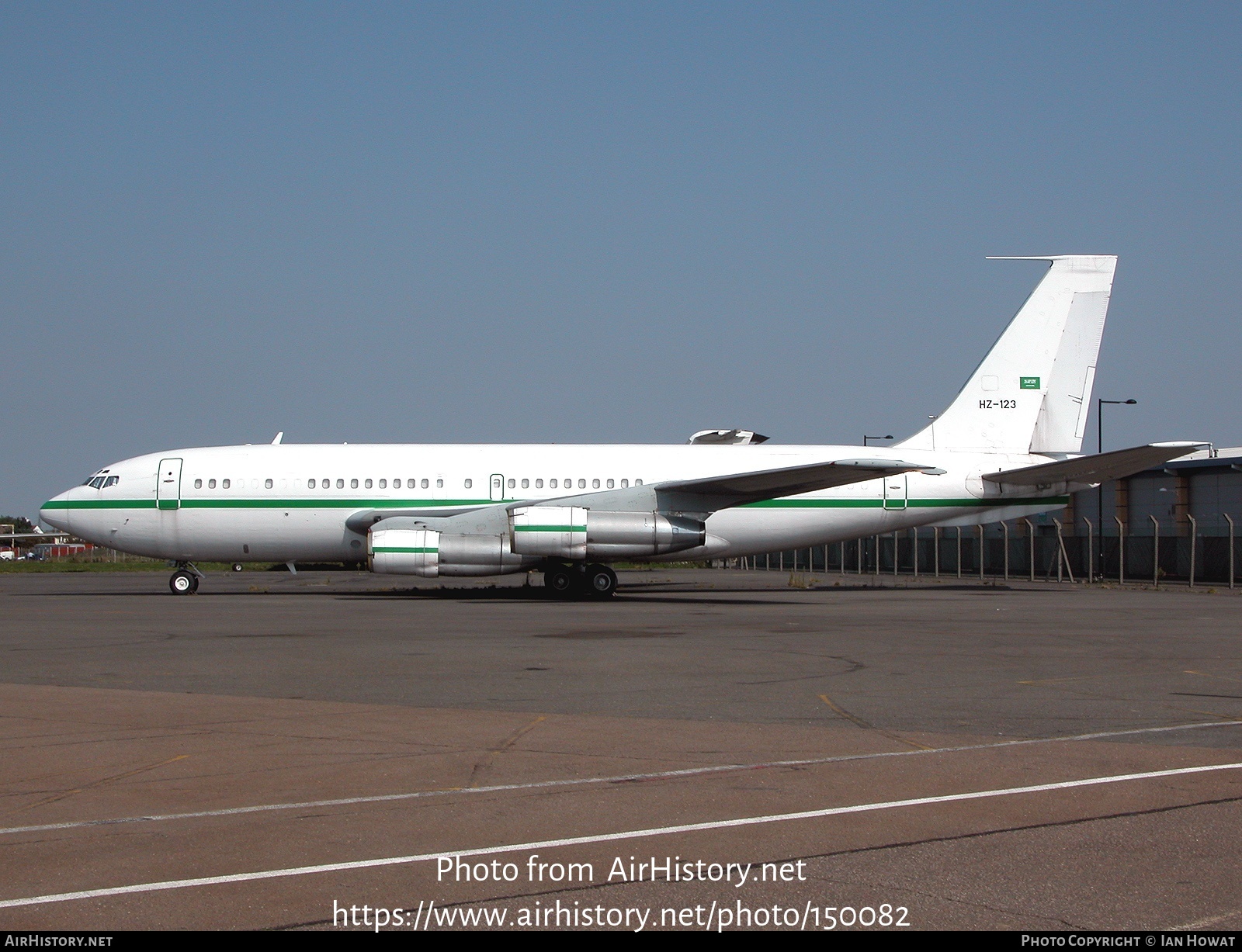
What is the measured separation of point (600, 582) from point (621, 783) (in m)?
21.2

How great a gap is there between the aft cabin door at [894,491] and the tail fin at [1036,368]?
66.5 inches

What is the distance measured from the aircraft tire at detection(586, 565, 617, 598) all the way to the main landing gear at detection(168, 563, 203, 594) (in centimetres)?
993

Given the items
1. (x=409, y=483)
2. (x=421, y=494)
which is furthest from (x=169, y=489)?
(x=421, y=494)

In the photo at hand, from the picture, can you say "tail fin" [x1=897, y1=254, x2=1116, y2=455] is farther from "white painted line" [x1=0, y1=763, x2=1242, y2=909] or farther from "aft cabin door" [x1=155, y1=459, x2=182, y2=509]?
"white painted line" [x1=0, y1=763, x2=1242, y2=909]

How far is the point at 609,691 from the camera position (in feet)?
36.1

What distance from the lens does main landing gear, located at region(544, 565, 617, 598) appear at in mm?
28062

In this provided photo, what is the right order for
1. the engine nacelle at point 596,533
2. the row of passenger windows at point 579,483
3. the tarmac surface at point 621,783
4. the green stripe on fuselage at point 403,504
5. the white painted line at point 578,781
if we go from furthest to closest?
the row of passenger windows at point 579,483 → the green stripe on fuselage at point 403,504 → the engine nacelle at point 596,533 → the white painted line at point 578,781 → the tarmac surface at point 621,783

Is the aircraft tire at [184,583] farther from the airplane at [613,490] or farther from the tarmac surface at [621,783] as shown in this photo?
the tarmac surface at [621,783]

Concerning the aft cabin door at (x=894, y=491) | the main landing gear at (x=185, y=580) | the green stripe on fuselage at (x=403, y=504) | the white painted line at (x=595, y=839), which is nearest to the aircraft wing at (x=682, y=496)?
the green stripe on fuselage at (x=403, y=504)

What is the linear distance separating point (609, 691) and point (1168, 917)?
22.6ft

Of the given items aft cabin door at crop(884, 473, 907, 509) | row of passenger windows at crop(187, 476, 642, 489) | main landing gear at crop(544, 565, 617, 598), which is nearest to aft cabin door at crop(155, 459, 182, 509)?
Answer: row of passenger windows at crop(187, 476, 642, 489)

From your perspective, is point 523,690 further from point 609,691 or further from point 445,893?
point 445,893

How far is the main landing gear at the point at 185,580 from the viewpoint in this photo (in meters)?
29.3

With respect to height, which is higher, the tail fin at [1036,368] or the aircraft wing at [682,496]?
the tail fin at [1036,368]
